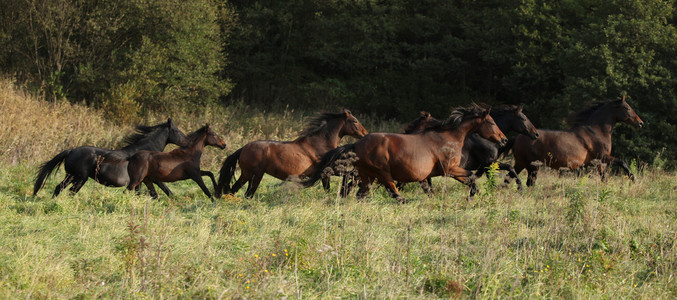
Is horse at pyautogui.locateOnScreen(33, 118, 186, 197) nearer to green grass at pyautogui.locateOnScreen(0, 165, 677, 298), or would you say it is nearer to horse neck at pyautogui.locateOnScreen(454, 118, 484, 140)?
green grass at pyautogui.locateOnScreen(0, 165, 677, 298)

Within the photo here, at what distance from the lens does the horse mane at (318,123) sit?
10375mm

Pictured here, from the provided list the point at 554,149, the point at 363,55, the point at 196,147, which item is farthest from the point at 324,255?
the point at 363,55

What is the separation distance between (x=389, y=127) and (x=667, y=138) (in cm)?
972

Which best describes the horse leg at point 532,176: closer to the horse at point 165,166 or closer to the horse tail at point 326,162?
the horse tail at point 326,162

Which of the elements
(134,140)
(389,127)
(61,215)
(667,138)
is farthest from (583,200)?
(389,127)

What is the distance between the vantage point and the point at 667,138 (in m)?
17.4

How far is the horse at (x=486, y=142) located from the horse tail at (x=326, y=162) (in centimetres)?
161

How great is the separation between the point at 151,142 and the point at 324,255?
20.4 feet

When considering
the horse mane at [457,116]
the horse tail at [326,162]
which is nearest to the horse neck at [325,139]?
the horse tail at [326,162]

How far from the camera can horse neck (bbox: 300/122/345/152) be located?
10.2 m

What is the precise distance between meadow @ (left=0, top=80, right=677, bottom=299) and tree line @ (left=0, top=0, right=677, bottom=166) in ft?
32.0

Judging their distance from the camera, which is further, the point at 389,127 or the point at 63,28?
the point at 389,127

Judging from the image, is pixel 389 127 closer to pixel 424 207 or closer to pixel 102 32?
pixel 102 32

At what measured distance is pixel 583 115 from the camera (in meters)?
12.5
